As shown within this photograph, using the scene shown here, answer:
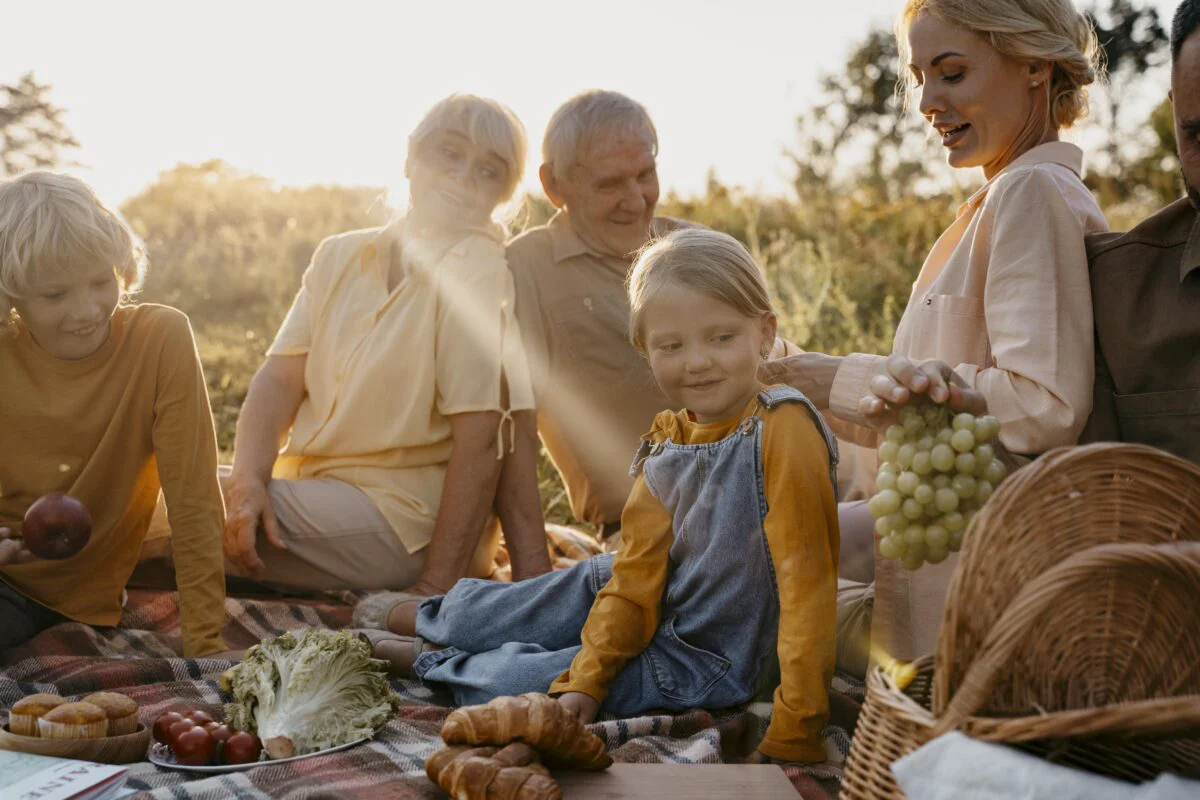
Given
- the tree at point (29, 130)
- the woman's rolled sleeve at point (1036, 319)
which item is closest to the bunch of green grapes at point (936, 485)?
the woman's rolled sleeve at point (1036, 319)

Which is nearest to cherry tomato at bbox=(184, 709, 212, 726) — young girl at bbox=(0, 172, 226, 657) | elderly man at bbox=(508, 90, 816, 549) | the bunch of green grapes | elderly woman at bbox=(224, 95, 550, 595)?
young girl at bbox=(0, 172, 226, 657)

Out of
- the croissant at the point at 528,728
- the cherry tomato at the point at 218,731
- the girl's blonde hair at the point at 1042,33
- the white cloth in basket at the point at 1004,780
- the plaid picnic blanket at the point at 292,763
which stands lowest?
the plaid picnic blanket at the point at 292,763

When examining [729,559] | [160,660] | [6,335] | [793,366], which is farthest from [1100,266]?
[6,335]

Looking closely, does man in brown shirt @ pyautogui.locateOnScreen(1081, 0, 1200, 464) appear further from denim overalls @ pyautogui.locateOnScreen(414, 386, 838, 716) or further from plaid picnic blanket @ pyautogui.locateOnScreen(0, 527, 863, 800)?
plaid picnic blanket @ pyautogui.locateOnScreen(0, 527, 863, 800)

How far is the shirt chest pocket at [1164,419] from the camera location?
2.79 m

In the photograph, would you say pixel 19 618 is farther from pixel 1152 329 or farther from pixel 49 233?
pixel 1152 329

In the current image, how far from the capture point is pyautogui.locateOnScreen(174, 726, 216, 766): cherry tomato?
9.04 ft

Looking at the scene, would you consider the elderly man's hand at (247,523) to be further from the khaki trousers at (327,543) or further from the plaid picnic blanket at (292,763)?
the plaid picnic blanket at (292,763)

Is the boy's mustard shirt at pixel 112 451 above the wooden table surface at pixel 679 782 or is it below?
above

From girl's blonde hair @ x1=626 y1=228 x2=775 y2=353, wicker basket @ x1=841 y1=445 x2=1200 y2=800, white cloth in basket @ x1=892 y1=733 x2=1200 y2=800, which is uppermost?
girl's blonde hair @ x1=626 y1=228 x2=775 y2=353

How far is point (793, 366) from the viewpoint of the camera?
326cm

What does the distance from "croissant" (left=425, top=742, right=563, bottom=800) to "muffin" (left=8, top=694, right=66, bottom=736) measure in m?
0.94

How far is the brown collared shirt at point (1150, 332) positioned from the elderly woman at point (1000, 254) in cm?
6

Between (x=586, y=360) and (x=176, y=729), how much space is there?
2.22 metres
